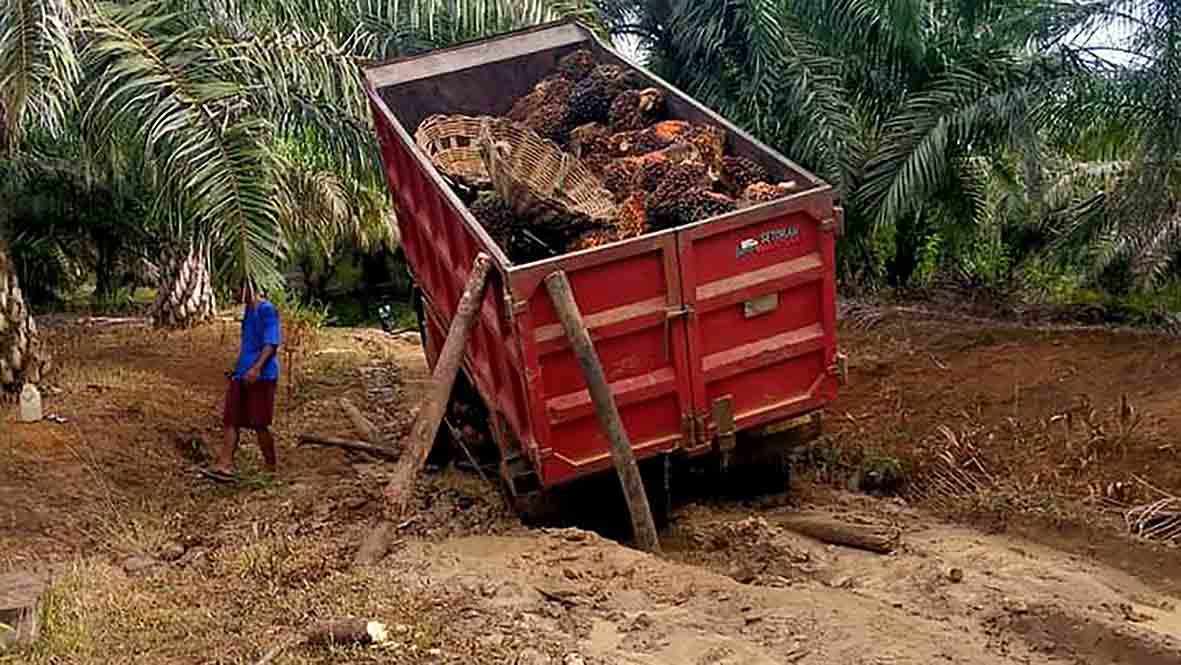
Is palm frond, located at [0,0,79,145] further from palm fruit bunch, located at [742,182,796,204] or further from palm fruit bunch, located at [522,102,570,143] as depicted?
palm fruit bunch, located at [742,182,796,204]

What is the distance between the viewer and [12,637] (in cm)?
605

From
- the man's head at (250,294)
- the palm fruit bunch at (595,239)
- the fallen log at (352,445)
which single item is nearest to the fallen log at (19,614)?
the man's head at (250,294)

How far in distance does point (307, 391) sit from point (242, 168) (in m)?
4.57

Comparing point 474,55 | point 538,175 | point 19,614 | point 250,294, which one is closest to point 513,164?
point 538,175

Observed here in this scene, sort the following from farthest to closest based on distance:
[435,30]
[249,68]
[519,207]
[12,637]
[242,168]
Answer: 1. [435,30]
2. [249,68]
3. [242,168]
4. [519,207]
5. [12,637]

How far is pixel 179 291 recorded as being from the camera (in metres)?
15.1

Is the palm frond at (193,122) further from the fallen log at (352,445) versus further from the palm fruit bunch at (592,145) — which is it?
the fallen log at (352,445)

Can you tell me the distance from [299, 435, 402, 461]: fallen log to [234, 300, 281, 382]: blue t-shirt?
1.00m

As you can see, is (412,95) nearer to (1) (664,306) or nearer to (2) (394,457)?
(2) (394,457)

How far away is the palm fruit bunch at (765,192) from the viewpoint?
751 cm

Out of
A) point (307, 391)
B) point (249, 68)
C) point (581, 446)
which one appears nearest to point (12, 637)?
point (581, 446)

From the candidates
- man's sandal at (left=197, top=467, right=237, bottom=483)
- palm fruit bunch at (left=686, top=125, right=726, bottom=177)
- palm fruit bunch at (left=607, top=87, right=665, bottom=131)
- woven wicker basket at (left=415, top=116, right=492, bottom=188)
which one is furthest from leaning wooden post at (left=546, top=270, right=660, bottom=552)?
man's sandal at (left=197, top=467, right=237, bottom=483)

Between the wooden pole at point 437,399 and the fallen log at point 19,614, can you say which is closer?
the fallen log at point 19,614

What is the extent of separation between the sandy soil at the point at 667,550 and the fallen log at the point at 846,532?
0.31 ft
